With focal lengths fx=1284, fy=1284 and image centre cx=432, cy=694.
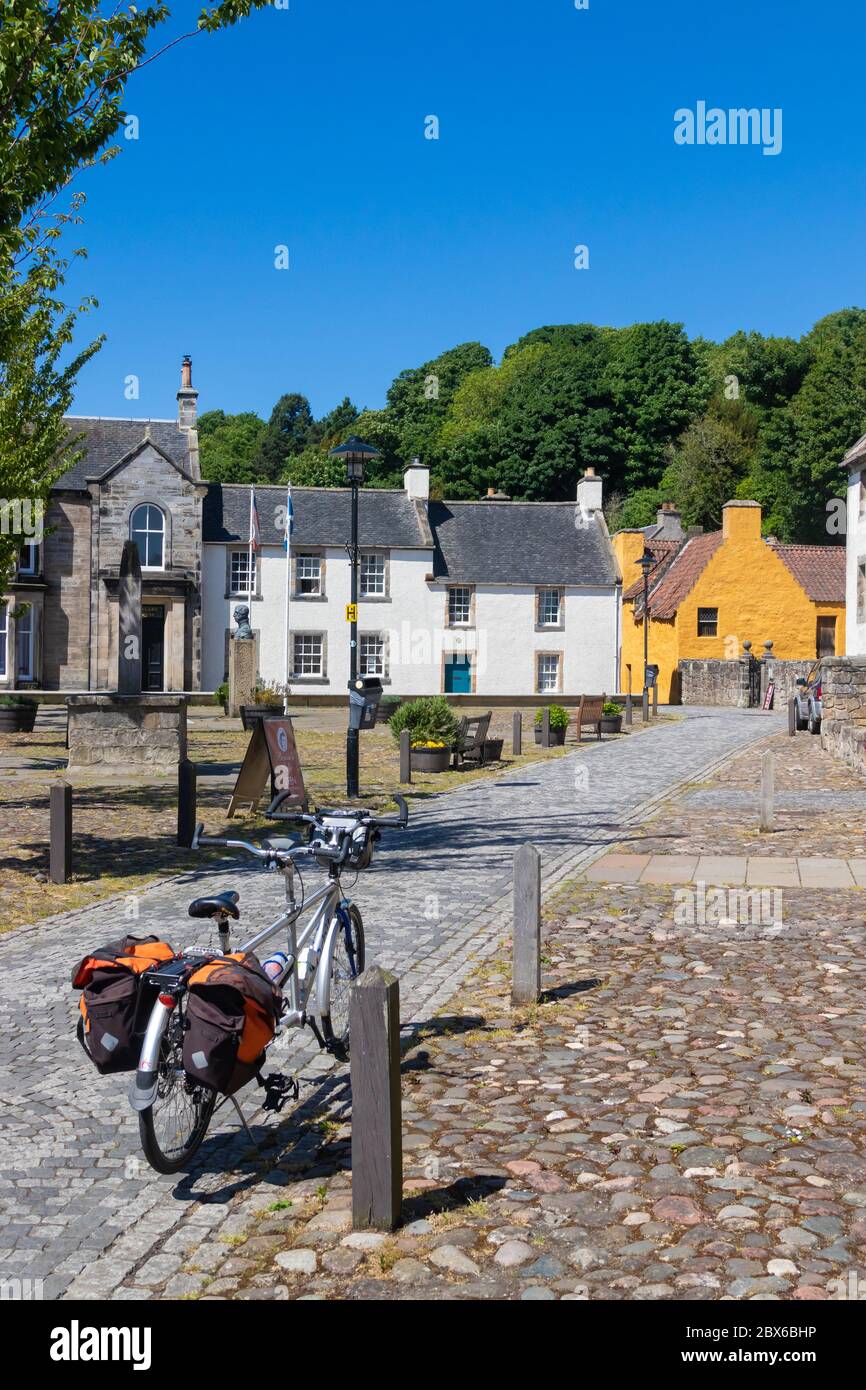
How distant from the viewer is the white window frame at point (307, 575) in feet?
158

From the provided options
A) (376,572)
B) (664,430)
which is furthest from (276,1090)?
(664,430)

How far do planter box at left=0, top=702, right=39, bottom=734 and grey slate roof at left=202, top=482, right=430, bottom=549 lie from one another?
18.7 metres

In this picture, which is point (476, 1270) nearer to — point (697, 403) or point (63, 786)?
point (63, 786)

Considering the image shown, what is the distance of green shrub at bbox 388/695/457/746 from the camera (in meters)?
22.4

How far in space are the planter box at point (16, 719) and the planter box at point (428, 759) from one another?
11.4 metres

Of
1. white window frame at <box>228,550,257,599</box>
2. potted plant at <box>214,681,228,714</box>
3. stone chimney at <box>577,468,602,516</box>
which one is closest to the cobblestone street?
potted plant at <box>214,681,228,714</box>

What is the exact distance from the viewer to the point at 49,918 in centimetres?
978

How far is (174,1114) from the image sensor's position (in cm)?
500

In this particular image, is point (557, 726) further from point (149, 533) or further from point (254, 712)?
point (149, 533)

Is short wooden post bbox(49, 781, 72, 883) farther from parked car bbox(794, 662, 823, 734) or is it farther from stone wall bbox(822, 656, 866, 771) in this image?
parked car bbox(794, 662, 823, 734)

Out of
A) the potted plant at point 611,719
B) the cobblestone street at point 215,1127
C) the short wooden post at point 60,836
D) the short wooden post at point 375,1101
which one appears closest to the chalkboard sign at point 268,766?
the cobblestone street at point 215,1127

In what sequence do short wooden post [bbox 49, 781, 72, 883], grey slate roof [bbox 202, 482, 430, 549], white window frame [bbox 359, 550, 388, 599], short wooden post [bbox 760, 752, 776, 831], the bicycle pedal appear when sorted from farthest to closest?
white window frame [bbox 359, 550, 388, 599], grey slate roof [bbox 202, 482, 430, 549], short wooden post [bbox 760, 752, 776, 831], short wooden post [bbox 49, 781, 72, 883], the bicycle pedal

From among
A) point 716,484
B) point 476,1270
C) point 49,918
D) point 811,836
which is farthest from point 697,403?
point 476,1270
